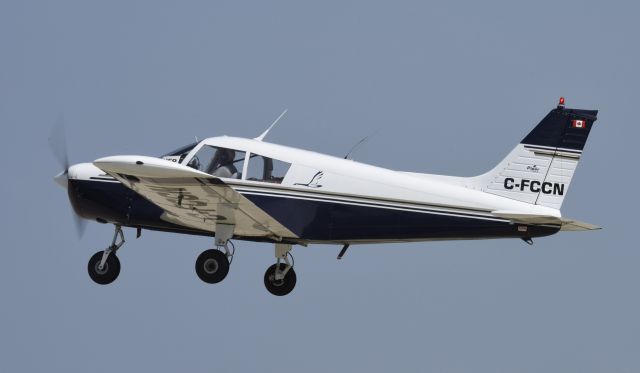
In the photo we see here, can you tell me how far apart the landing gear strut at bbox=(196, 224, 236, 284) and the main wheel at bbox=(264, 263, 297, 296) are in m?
1.18

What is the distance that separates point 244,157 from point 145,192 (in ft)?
5.12

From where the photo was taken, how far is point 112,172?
20484 mm

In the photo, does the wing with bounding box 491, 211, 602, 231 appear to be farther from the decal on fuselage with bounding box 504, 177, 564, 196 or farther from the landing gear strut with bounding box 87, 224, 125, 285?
the landing gear strut with bounding box 87, 224, 125, 285

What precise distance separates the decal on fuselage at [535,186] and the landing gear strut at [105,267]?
20.3ft

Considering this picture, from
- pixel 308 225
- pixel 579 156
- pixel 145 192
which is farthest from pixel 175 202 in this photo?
pixel 579 156

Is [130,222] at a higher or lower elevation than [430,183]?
lower

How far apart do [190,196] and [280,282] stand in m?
2.62

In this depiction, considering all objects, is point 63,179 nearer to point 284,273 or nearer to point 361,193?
point 284,273

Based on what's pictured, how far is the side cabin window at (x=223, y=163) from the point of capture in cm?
2191

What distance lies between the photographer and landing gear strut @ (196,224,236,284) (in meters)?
22.4

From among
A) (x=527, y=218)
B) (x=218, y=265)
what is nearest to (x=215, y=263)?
(x=218, y=265)

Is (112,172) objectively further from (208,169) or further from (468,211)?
(468,211)

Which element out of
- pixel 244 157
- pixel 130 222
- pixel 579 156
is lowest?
pixel 130 222

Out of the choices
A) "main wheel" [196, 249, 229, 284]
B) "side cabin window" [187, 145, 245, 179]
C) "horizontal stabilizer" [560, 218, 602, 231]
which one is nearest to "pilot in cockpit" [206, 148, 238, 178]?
"side cabin window" [187, 145, 245, 179]
